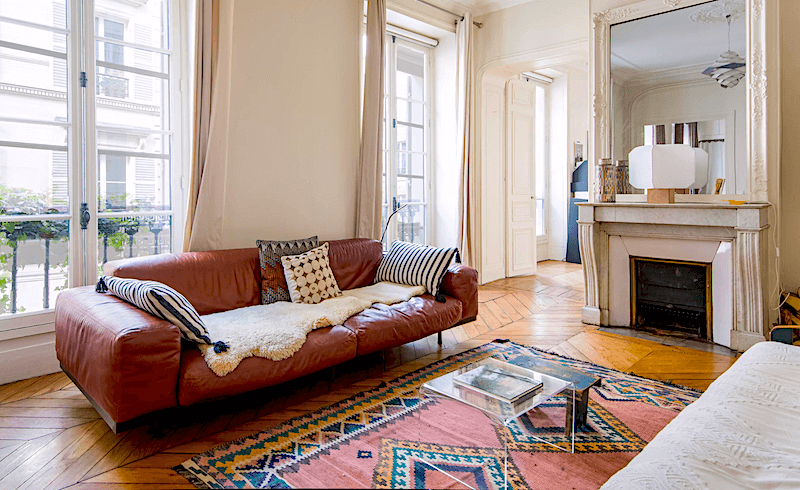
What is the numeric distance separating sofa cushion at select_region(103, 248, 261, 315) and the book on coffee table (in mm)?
1603

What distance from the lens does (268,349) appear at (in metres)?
2.34

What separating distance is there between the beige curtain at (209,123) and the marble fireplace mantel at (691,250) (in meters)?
2.84

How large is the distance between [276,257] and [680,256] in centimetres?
298

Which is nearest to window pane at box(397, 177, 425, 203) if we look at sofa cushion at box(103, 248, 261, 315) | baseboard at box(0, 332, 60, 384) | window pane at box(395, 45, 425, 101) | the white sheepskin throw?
window pane at box(395, 45, 425, 101)

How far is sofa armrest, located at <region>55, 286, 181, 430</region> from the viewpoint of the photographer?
1.95m

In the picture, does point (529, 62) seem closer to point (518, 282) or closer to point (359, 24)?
point (359, 24)

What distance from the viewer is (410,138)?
17.7 ft

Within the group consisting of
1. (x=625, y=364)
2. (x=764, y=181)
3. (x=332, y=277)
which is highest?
(x=764, y=181)

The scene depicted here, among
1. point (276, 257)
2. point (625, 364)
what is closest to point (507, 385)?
point (625, 364)

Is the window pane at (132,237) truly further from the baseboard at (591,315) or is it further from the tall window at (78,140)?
the baseboard at (591,315)

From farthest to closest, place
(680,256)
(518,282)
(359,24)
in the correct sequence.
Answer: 1. (518,282)
2. (359,24)
3. (680,256)

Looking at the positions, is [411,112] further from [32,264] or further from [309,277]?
[32,264]

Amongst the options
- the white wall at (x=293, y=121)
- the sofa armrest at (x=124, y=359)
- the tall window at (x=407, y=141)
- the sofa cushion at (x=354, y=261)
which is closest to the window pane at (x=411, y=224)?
the tall window at (x=407, y=141)

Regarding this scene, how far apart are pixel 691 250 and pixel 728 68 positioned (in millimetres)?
1317
